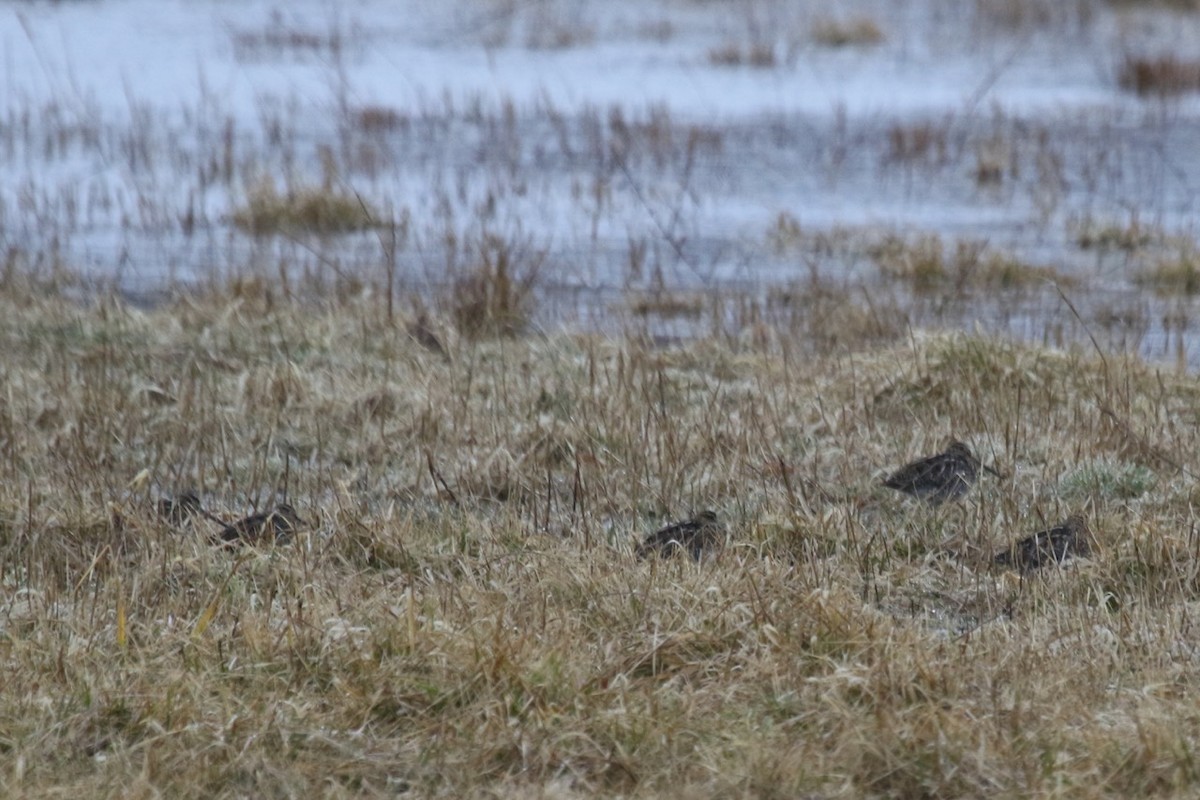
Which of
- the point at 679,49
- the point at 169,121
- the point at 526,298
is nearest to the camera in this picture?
the point at 526,298

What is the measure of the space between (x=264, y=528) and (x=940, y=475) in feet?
6.38

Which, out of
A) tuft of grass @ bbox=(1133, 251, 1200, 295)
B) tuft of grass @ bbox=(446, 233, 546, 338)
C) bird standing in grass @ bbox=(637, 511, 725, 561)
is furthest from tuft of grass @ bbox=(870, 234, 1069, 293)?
bird standing in grass @ bbox=(637, 511, 725, 561)

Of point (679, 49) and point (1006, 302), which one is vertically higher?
point (679, 49)

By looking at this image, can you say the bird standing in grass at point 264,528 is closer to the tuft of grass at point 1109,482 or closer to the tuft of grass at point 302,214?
the tuft of grass at point 1109,482

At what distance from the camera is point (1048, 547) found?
3.92 m

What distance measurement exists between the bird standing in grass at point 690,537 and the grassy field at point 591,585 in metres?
0.06

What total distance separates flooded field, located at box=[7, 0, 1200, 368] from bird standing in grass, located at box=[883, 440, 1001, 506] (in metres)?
2.04

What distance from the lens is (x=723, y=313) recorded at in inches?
291

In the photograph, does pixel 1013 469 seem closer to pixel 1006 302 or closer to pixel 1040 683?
pixel 1040 683

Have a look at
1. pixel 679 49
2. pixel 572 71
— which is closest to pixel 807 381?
pixel 572 71

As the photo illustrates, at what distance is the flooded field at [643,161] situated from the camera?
26.2 ft

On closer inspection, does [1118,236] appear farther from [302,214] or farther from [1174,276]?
[302,214]

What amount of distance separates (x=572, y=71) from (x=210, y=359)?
9.65 m

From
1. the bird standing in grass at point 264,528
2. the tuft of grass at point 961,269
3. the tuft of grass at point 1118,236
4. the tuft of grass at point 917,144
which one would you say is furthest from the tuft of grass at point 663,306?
the tuft of grass at point 917,144
